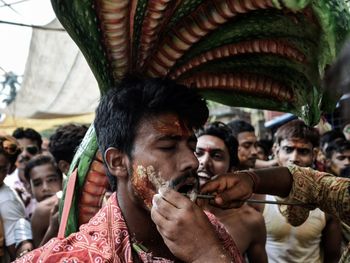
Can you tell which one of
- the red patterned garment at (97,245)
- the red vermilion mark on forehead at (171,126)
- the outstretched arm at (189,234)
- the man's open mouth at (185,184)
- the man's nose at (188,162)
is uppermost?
the red vermilion mark on forehead at (171,126)

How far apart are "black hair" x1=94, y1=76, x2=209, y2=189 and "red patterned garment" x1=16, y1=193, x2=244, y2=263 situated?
23cm

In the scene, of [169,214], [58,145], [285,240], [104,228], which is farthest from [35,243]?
[169,214]

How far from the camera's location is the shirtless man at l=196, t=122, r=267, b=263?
2.92 m

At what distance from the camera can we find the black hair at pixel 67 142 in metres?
3.34

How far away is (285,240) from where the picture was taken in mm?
3225

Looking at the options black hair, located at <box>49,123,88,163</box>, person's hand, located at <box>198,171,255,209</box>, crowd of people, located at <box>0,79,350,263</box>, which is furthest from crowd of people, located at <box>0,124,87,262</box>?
person's hand, located at <box>198,171,255,209</box>

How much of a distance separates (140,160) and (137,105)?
0.62ft

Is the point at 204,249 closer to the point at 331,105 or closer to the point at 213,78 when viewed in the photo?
the point at 331,105

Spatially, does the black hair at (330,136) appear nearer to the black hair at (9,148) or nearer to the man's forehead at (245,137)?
the man's forehead at (245,137)

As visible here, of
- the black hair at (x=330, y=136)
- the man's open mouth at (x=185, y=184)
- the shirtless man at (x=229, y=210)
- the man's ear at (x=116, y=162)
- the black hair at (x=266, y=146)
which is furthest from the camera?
the black hair at (x=266, y=146)

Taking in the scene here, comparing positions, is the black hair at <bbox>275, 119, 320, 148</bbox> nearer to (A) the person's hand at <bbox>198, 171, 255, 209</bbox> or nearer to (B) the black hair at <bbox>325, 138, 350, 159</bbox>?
(B) the black hair at <bbox>325, 138, 350, 159</bbox>

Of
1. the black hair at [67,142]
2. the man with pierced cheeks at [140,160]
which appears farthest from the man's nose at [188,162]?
the black hair at [67,142]

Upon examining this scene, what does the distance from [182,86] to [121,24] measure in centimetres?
34

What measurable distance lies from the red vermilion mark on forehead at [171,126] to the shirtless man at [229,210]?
3.44 ft
